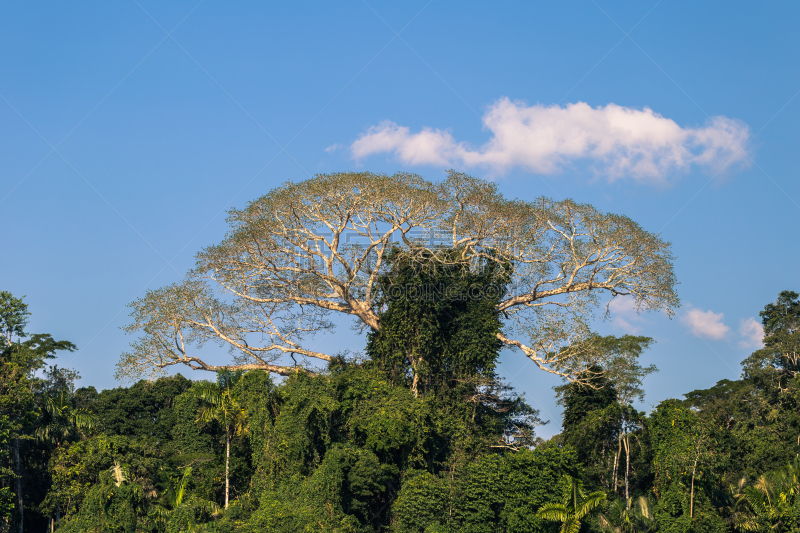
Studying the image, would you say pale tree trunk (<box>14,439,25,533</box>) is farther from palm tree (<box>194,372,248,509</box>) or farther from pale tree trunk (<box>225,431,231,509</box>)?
pale tree trunk (<box>225,431,231,509</box>)

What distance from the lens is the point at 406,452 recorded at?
26328mm

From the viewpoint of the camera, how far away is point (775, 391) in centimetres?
3331

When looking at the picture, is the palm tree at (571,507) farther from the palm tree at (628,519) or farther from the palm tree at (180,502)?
the palm tree at (180,502)

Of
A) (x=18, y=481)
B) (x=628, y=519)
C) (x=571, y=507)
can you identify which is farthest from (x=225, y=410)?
(x=628, y=519)

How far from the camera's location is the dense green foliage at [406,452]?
24.1m

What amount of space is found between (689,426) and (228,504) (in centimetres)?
1621

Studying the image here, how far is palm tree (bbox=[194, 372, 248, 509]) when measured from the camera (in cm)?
2734

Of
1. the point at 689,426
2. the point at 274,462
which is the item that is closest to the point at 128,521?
the point at 274,462

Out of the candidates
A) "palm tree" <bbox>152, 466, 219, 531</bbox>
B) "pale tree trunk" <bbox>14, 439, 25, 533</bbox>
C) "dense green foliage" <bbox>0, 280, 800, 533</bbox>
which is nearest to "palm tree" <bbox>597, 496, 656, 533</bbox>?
"dense green foliage" <bbox>0, 280, 800, 533</bbox>

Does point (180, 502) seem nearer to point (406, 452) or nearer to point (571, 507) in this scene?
point (406, 452)

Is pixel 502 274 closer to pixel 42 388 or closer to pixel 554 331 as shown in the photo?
pixel 554 331

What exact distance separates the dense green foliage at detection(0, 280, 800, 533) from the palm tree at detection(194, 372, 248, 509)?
0.25ft

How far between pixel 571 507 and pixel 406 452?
572 centimetres

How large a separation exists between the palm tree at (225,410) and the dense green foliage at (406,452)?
8cm
